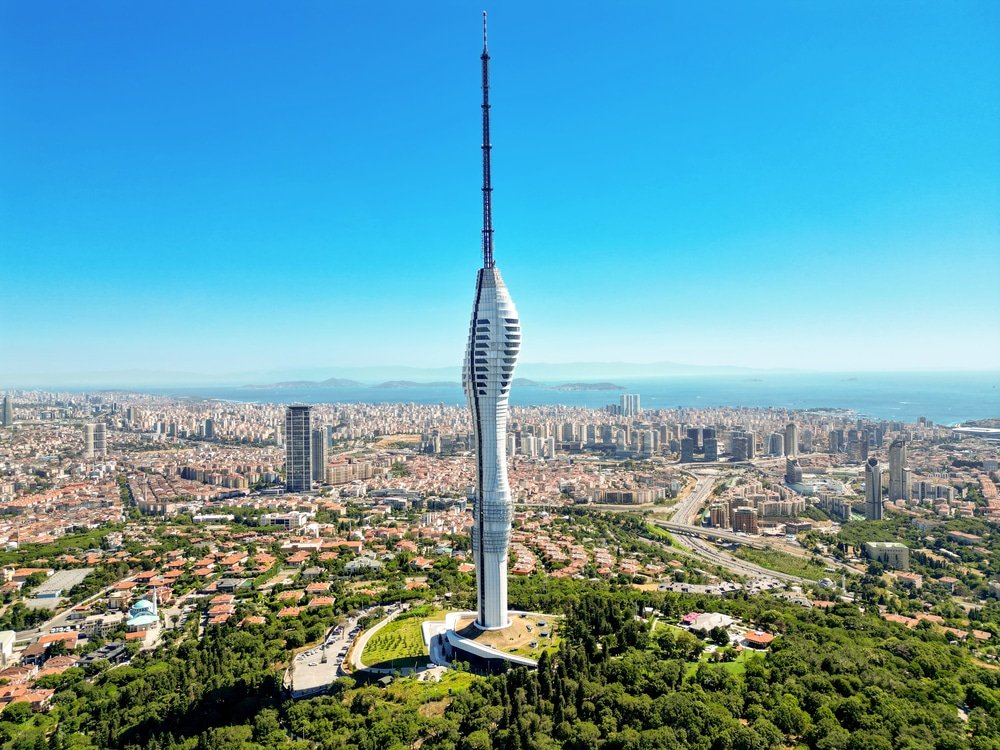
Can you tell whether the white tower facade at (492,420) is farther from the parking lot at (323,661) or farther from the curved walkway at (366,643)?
the parking lot at (323,661)

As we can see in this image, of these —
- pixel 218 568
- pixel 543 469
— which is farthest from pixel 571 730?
pixel 543 469

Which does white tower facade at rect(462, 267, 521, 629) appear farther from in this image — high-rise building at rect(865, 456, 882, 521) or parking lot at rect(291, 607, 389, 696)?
high-rise building at rect(865, 456, 882, 521)

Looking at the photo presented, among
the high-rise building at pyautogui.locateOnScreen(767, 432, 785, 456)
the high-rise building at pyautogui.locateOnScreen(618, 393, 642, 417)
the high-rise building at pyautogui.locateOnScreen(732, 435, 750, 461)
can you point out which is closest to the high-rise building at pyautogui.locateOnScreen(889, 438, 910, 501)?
the high-rise building at pyautogui.locateOnScreen(732, 435, 750, 461)

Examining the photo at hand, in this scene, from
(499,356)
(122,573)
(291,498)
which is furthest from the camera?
(291,498)

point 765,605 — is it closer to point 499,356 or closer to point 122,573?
point 499,356

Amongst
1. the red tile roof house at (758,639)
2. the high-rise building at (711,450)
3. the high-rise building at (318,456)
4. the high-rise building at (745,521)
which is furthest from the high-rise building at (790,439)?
the red tile roof house at (758,639)

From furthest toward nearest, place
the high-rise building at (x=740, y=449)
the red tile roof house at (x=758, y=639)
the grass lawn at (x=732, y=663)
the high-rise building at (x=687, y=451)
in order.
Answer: the high-rise building at (x=687, y=451)
the high-rise building at (x=740, y=449)
the red tile roof house at (x=758, y=639)
the grass lawn at (x=732, y=663)

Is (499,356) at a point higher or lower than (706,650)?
higher
